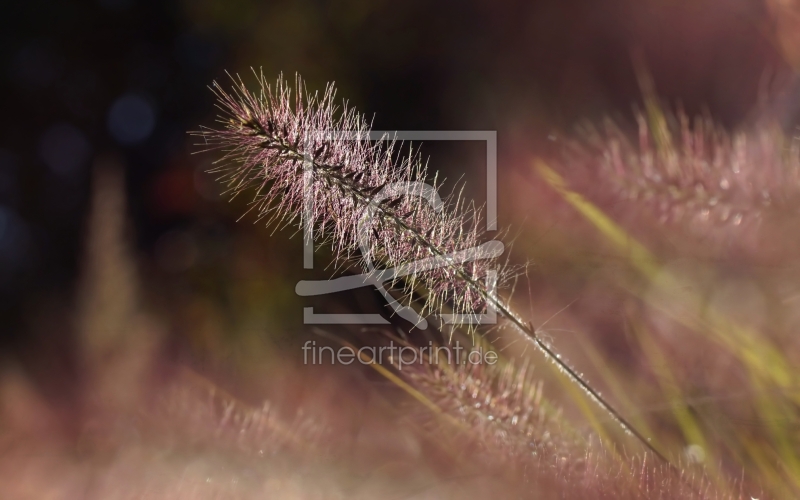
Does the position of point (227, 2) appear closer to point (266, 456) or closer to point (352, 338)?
point (352, 338)

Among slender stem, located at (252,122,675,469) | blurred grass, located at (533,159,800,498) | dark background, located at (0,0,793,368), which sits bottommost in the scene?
blurred grass, located at (533,159,800,498)

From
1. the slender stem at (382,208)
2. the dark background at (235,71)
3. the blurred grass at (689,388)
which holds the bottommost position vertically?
the blurred grass at (689,388)

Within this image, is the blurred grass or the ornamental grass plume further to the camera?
the blurred grass

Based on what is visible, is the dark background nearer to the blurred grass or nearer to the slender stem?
the blurred grass

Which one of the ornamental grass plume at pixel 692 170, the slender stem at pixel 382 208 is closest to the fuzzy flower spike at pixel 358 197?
the slender stem at pixel 382 208

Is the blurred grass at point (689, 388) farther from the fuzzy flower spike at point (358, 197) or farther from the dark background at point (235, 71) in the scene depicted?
the fuzzy flower spike at point (358, 197)

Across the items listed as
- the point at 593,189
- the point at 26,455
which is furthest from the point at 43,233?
the point at 593,189

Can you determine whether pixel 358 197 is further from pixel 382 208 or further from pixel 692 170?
pixel 692 170

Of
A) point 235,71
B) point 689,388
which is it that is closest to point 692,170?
point 689,388

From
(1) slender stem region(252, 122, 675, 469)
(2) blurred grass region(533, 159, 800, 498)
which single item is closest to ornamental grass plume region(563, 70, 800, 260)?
(2) blurred grass region(533, 159, 800, 498)
